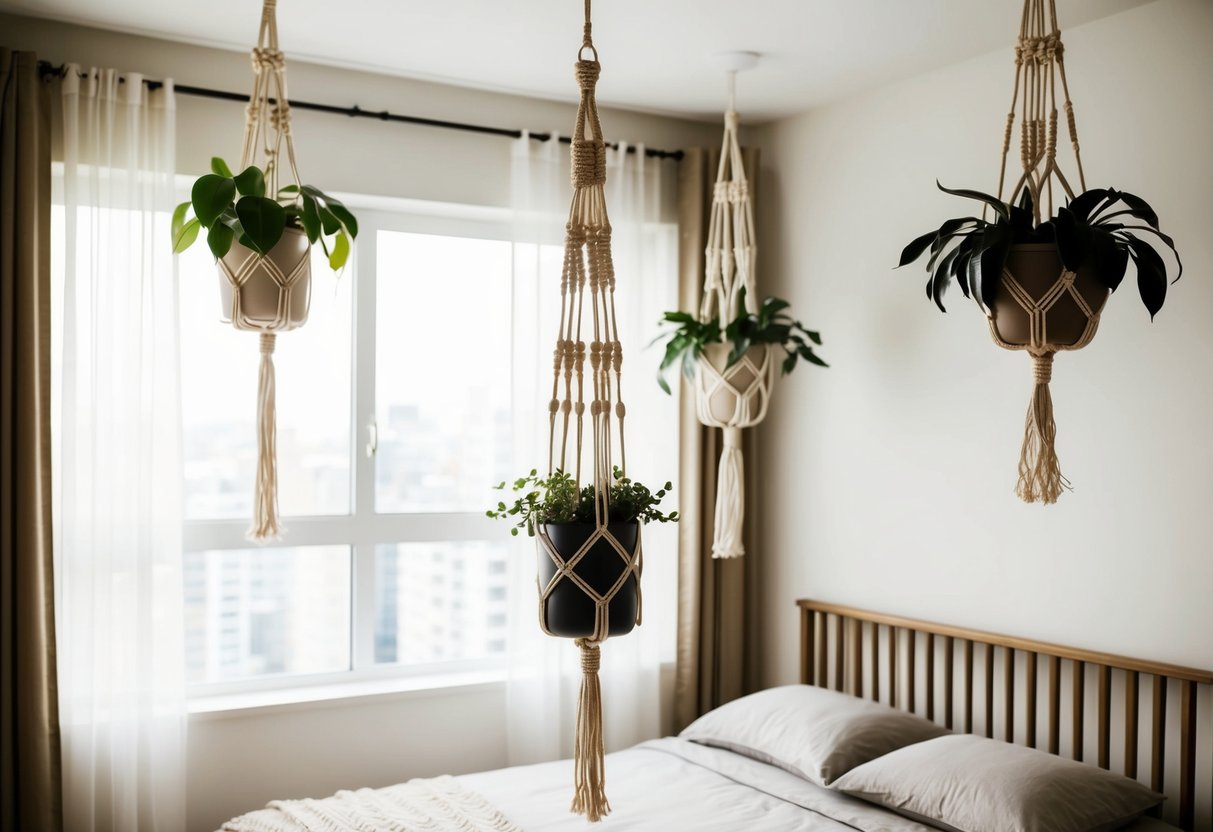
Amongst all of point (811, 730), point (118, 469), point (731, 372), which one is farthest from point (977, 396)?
point (118, 469)

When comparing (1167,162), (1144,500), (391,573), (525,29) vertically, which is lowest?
(391,573)

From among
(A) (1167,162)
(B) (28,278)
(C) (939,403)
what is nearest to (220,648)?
(B) (28,278)

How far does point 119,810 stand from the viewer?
9.65 feet

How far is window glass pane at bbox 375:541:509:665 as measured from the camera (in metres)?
3.67

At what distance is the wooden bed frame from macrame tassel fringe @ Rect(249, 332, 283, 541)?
196 cm

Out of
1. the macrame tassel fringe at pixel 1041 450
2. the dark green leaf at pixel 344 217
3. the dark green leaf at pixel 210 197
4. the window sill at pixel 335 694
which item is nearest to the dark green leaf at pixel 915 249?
the macrame tassel fringe at pixel 1041 450

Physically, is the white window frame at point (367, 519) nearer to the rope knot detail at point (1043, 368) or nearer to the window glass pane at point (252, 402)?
the window glass pane at point (252, 402)

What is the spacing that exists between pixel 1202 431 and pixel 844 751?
121 centimetres

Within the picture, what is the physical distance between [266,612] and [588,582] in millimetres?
1963

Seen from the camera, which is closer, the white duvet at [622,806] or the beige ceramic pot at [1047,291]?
the beige ceramic pot at [1047,291]

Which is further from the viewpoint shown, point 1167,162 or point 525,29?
point 525,29

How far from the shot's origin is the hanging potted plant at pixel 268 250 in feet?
7.38

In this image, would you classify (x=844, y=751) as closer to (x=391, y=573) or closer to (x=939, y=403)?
(x=939, y=403)

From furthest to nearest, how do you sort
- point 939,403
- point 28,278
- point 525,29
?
point 939,403 < point 525,29 < point 28,278
